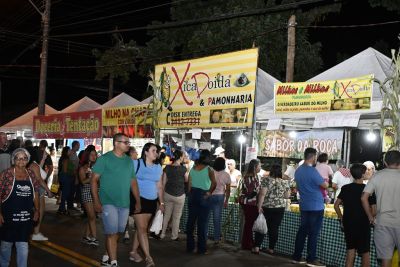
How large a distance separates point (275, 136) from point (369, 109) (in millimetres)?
3902

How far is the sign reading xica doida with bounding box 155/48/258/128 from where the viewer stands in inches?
464

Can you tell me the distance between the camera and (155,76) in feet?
49.4

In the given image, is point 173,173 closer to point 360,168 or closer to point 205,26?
point 360,168

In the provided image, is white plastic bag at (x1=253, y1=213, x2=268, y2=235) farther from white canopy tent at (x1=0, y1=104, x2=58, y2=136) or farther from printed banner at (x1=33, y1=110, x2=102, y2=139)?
white canopy tent at (x1=0, y1=104, x2=58, y2=136)

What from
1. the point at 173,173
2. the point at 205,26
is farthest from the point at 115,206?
the point at 205,26

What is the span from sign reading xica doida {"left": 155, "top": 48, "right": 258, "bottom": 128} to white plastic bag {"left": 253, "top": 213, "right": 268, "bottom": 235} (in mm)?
2826

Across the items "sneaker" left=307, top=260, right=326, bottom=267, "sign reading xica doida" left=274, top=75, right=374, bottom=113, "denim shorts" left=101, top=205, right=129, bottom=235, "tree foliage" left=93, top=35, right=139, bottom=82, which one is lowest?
"sneaker" left=307, top=260, right=326, bottom=267

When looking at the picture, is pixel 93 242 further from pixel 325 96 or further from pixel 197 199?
pixel 325 96

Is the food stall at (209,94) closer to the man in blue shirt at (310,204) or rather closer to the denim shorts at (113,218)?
the man in blue shirt at (310,204)

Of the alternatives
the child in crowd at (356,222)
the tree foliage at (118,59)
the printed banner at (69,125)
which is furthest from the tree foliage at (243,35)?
the child in crowd at (356,222)

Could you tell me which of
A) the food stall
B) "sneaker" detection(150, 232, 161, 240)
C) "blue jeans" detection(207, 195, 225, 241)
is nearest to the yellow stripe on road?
"sneaker" detection(150, 232, 161, 240)

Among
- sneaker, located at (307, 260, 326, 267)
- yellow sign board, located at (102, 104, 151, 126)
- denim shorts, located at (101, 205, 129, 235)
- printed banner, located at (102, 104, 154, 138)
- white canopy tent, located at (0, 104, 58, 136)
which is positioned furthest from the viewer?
white canopy tent, located at (0, 104, 58, 136)

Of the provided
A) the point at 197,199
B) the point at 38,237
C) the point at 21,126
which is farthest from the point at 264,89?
the point at 21,126

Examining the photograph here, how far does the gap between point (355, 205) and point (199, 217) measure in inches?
122
